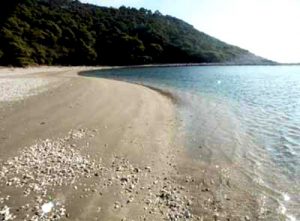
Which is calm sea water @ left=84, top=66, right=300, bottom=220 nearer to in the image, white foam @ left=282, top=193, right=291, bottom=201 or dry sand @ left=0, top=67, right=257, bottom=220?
white foam @ left=282, top=193, right=291, bottom=201

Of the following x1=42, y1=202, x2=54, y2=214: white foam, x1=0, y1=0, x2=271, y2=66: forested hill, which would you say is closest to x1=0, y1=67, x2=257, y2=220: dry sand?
x1=42, y1=202, x2=54, y2=214: white foam

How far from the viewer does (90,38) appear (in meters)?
136

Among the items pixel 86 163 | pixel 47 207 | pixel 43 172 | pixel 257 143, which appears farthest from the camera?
pixel 257 143

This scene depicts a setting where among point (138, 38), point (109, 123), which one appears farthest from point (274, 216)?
point (138, 38)

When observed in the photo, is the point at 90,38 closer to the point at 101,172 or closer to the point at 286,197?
the point at 101,172

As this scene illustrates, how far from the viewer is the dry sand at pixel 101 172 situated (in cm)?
1168

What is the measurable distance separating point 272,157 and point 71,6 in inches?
6199

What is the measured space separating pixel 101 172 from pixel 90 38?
416 ft

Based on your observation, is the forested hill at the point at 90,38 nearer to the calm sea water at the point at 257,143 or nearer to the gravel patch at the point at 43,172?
the calm sea water at the point at 257,143

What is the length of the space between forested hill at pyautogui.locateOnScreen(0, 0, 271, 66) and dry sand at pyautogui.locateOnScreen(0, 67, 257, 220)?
3002 inches

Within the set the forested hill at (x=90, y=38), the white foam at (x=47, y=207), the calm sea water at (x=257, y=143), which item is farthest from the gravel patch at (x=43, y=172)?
the forested hill at (x=90, y=38)

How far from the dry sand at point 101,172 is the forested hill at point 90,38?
250 feet

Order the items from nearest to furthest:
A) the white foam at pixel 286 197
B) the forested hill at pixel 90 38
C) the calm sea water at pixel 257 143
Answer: the white foam at pixel 286 197, the calm sea water at pixel 257 143, the forested hill at pixel 90 38

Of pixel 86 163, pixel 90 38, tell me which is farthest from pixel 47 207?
pixel 90 38
